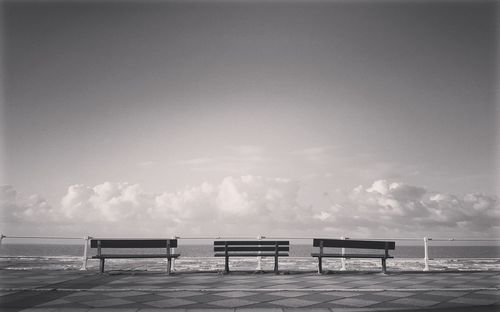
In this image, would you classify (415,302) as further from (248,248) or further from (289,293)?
(248,248)

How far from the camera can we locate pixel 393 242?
9.50 m

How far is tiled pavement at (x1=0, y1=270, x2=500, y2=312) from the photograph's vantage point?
5.40m

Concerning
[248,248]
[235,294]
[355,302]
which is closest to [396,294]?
[355,302]

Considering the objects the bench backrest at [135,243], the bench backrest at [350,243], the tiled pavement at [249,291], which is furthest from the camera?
the bench backrest at [350,243]

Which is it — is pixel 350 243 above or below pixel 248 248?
above

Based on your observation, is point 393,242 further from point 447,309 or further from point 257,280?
point 447,309

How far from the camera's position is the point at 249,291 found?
6543 mm

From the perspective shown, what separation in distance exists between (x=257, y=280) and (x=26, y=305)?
4218mm

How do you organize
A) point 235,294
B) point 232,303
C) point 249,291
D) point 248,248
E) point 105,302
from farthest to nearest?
point 248,248, point 249,291, point 235,294, point 105,302, point 232,303

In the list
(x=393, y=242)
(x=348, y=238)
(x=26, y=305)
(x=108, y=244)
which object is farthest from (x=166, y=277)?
(x=393, y=242)

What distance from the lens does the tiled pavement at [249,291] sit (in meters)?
5.40

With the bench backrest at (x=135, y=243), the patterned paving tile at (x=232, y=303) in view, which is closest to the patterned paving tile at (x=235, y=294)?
the patterned paving tile at (x=232, y=303)

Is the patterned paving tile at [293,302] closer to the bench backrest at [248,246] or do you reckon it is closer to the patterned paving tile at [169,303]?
the patterned paving tile at [169,303]

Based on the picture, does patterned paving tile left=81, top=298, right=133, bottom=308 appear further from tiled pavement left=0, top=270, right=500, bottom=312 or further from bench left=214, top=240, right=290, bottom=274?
bench left=214, top=240, right=290, bottom=274
